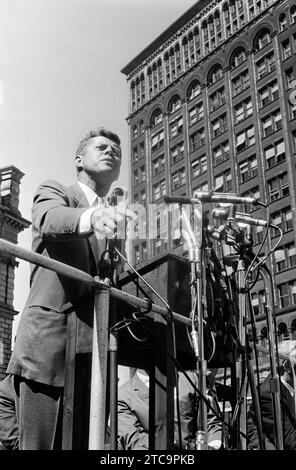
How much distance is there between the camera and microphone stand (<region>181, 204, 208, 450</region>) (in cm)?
196

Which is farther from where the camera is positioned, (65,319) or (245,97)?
(245,97)

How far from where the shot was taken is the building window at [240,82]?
41094 millimetres

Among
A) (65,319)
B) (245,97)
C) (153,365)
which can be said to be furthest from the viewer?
(245,97)

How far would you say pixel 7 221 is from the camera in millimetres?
26422

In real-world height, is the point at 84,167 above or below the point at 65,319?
above

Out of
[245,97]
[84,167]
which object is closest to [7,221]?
[245,97]

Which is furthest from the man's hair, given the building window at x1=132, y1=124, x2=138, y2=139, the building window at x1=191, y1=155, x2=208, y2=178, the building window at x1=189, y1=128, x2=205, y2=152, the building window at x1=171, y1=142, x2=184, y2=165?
the building window at x1=132, y1=124, x2=138, y2=139

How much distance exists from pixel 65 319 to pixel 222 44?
44321 mm

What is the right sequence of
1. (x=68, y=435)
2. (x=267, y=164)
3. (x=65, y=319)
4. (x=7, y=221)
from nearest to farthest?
(x=68, y=435), (x=65, y=319), (x=7, y=221), (x=267, y=164)

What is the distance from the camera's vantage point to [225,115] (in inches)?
1662

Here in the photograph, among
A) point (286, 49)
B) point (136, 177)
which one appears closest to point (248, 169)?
point (286, 49)

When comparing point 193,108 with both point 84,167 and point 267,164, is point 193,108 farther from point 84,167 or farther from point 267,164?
point 84,167

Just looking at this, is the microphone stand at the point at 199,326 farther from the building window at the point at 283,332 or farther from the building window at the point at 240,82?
the building window at the point at 240,82
